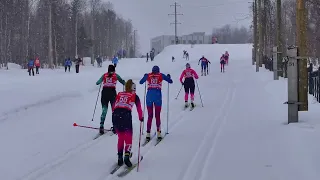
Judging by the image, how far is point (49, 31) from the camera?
48.6 metres

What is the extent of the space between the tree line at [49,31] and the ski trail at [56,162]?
127ft

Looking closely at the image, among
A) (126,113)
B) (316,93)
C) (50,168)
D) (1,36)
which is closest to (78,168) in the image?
(50,168)

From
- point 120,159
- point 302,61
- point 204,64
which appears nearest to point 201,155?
point 120,159

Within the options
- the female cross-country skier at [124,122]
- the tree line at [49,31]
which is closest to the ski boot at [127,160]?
the female cross-country skier at [124,122]

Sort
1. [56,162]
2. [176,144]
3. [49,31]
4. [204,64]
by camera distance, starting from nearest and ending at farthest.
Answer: [56,162]
[176,144]
[204,64]
[49,31]

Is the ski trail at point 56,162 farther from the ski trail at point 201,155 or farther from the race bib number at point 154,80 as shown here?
the ski trail at point 201,155

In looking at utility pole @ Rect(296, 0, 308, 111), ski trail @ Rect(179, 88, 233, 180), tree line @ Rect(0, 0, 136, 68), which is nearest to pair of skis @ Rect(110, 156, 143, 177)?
ski trail @ Rect(179, 88, 233, 180)

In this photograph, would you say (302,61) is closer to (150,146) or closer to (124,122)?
(150,146)

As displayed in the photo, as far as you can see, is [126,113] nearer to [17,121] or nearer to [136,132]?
[136,132]

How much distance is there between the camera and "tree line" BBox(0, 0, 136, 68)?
5372cm

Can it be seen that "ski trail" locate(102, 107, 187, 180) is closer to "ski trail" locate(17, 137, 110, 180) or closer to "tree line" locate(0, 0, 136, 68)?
"ski trail" locate(17, 137, 110, 180)

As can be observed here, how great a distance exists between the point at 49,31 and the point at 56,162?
41345mm

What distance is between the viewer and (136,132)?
41.6ft

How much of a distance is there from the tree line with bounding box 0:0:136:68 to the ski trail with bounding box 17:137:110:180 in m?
38.8
